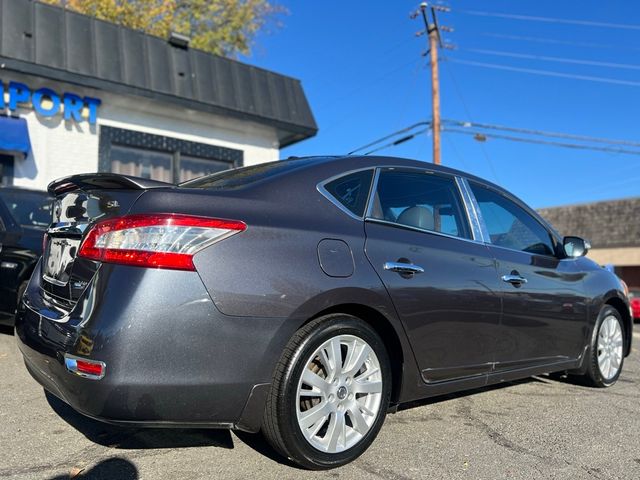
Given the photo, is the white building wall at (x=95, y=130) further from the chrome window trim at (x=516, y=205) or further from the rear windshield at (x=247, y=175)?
the chrome window trim at (x=516, y=205)

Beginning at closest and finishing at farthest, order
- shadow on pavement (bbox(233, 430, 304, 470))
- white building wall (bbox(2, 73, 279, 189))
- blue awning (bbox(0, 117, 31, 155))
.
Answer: shadow on pavement (bbox(233, 430, 304, 470)) < blue awning (bbox(0, 117, 31, 155)) < white building wall (bbox(2, 73, 279, 189))

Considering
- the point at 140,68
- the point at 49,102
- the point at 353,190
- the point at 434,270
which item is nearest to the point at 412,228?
the point at 434,270

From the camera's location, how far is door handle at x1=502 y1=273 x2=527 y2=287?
12.3 ft

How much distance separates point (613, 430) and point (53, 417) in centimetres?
360

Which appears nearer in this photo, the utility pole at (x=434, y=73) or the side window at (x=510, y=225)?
the side window at (x=510, y=225)

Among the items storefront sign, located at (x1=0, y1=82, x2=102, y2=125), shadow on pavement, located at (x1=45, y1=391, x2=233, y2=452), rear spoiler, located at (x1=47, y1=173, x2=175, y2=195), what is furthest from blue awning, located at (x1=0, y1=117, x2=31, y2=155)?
shadow on pavement, located at (x1=45, y1=391, x2=233, y2=452)

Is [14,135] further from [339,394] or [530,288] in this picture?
[530,288]

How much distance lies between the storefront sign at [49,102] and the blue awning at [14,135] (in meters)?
0.29

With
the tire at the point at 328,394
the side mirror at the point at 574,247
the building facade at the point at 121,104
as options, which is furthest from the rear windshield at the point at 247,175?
the building facade at the point at 121,104

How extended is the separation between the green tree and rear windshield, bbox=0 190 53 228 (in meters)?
14.7

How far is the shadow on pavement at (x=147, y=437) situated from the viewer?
9.87ft

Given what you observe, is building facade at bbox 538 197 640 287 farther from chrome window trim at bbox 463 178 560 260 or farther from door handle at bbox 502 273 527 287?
door handle at bbox 502 273 527 287

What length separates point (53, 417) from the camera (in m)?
3.39

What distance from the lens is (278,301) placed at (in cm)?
255
